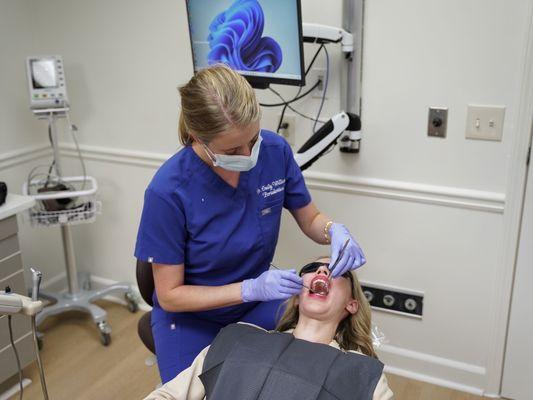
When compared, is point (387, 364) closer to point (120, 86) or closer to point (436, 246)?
point (436, 246)

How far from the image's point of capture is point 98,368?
2.41 metres

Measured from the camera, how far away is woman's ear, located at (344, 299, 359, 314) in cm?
155

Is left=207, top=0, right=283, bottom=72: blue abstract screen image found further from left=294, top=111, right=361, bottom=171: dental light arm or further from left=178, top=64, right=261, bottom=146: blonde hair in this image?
left=178, top=64, right=261, bottom=146: blonde hair

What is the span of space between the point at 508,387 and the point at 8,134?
2301 millimetres

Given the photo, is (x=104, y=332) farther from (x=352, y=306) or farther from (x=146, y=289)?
(x=352, y=306)

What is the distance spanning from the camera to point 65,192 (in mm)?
2396

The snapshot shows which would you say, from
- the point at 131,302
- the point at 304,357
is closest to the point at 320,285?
the point at 304,357

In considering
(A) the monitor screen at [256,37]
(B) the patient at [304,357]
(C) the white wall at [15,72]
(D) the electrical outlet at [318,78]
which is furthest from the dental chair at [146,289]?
(C) the white wall at [15,72]

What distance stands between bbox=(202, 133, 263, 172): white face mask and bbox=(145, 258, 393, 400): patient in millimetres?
329

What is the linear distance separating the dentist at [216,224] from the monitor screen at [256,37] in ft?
1.17

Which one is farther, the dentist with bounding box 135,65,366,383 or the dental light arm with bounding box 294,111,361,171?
the dental light arm with bounding box 294,111,361,171

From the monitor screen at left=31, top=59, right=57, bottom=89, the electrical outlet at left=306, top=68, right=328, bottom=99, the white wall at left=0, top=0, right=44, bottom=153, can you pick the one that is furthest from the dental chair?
the white wall at left=0, top=0, right=44, bottom=153

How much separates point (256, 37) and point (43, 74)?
101 cm

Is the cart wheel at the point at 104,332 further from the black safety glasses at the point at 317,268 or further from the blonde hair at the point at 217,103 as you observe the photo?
the blonde hair at the point at 217,103
